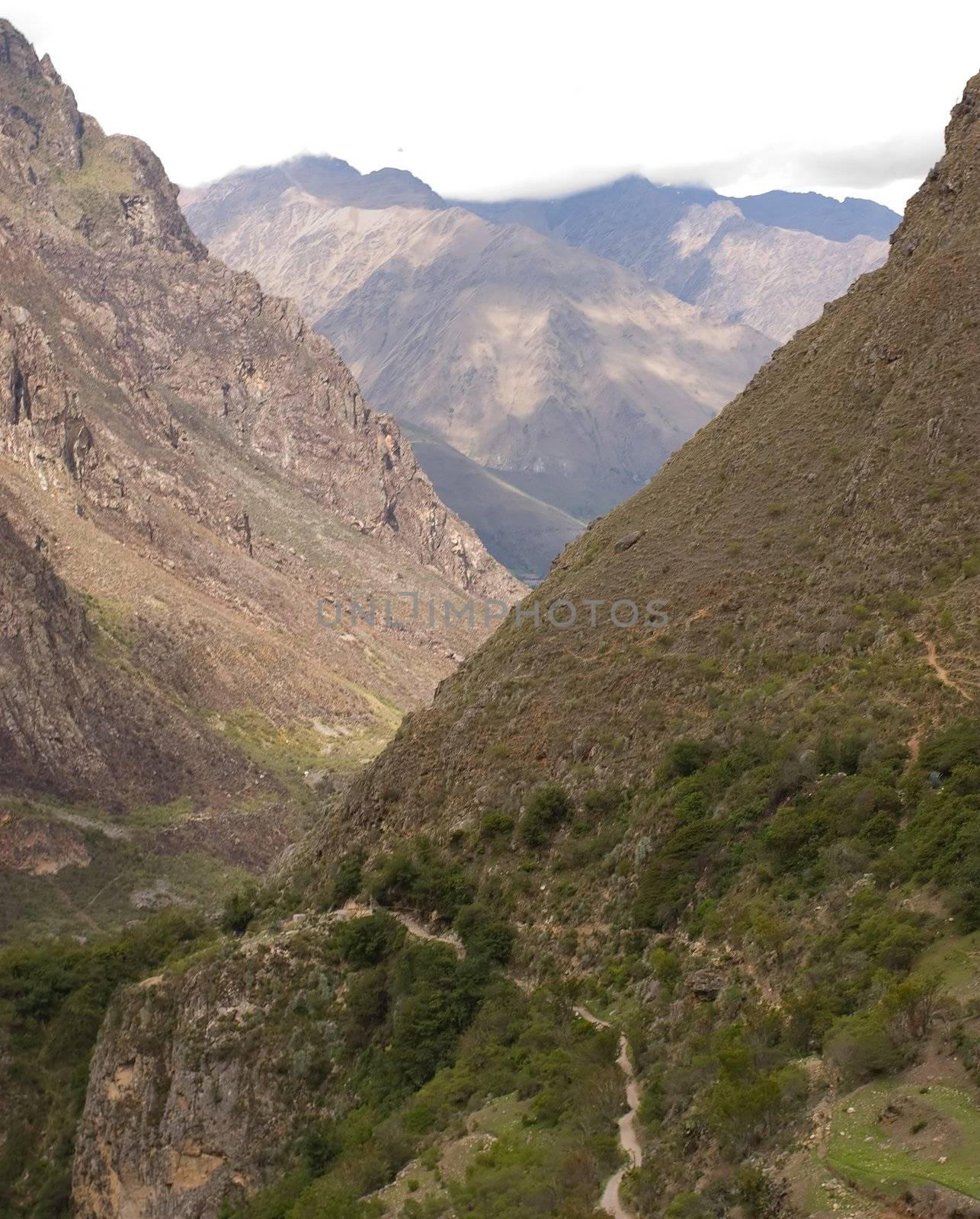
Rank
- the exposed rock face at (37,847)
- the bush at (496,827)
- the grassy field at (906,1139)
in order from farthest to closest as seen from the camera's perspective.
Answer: the exposed rock face at (37,847)
the bush at (496,827)
the grassy field at (906,1139)

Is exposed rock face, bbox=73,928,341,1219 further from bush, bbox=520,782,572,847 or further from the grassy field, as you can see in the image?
the grassy field

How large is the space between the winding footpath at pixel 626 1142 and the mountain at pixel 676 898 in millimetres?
120

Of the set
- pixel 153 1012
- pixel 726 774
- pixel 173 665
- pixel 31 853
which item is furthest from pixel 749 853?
pixel 173 665

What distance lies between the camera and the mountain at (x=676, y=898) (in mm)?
38188

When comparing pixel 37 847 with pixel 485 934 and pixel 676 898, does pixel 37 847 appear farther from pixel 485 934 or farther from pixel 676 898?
pixel 676 898

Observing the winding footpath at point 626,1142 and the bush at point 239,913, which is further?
the bush at point 239,913


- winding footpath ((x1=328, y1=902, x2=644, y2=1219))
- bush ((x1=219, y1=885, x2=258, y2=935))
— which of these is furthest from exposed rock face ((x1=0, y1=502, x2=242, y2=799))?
winding footpath ((x1=328, y1=902, x2=644, y2=1219))

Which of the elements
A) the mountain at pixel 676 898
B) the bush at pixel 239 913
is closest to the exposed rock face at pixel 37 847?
the mountain at pixel 676 898

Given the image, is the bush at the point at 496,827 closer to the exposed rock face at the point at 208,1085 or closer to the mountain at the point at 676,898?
the mountain at the point at 676,898

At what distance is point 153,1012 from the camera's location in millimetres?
62781

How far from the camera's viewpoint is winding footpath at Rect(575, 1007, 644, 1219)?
38.1m

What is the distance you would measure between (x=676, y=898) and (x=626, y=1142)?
13114 millimetres

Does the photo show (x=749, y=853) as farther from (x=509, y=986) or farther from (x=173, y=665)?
(x=173, y=665)

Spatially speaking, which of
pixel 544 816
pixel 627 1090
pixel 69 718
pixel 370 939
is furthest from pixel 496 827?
pixel 69 718
